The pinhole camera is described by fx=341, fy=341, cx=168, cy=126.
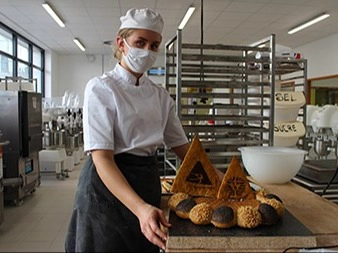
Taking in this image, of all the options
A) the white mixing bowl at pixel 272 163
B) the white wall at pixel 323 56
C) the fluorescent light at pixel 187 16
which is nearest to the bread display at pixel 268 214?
the white mixing bowl at pixel 272 163

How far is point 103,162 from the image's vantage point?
107 centimetres

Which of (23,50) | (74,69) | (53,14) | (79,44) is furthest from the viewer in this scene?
(74,69)

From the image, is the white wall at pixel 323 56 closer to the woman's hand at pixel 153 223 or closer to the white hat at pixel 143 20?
the white hat at pixel 143 20

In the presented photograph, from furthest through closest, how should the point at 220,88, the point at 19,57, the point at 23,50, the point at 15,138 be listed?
the point at 23,50
the point at 19,57
the point at 15,138
the point at 220,88

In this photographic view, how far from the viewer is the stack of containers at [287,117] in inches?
131

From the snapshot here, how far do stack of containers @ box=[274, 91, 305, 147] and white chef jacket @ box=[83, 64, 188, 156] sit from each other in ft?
7.46

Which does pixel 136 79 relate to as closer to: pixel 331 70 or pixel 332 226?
pixel 332 226

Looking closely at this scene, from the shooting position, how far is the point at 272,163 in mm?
1665

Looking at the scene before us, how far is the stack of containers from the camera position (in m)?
3.32

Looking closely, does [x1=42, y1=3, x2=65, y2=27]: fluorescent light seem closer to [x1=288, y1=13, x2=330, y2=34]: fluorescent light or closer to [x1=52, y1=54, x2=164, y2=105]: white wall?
[x1=52, y1=54, x2=164, y2=105]: white wall

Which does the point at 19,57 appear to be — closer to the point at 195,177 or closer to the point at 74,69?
the point at 74,69

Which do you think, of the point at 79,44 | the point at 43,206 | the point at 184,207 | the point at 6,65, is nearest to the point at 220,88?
the point at 184,207

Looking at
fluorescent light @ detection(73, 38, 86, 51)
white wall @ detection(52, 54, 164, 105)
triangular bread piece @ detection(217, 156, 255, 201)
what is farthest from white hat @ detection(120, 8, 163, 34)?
white wall @ detection(52, 54, 164, 105)

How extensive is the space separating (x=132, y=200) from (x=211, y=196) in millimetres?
389
